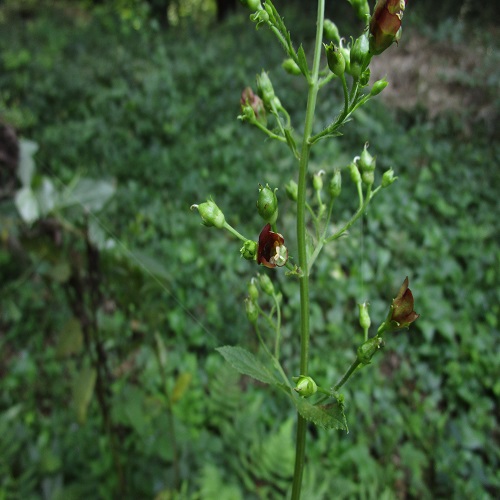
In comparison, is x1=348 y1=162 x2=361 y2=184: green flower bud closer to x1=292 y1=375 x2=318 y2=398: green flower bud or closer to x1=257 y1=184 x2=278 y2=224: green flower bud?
x1=257 y1=184 x2=278 y2=224: green flower bud

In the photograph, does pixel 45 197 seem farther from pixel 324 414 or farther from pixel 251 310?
pixel 324 414

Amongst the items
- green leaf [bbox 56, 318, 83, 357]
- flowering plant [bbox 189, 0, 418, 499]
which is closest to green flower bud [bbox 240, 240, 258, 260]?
flowering plant [bbox 189, 0, 418, 499]

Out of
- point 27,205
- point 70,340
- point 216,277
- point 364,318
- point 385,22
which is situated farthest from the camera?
point 216,277

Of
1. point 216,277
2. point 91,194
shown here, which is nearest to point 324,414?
point 91,194

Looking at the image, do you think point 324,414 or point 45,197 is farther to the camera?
point 45,197

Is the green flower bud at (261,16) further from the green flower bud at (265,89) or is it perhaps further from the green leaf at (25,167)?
the green leaf at (25,167)

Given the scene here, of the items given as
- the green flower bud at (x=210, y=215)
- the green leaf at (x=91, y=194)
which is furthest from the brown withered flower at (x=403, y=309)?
the green leaf at (x=91, y=194)
